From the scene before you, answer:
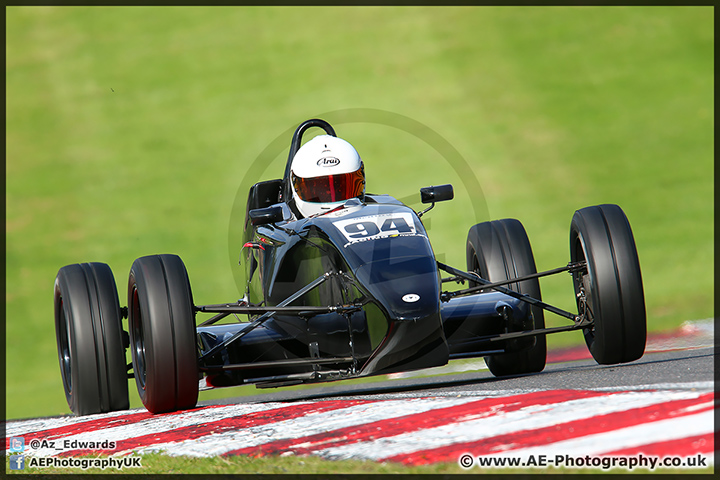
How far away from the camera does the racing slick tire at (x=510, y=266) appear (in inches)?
Answer: 301

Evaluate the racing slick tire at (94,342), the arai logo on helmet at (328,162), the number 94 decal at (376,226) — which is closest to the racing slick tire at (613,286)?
the number 94 decal at (376,226)

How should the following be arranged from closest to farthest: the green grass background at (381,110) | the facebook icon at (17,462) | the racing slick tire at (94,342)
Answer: the facebook icon at (17,462), the racing slick tire at (94,342), the green grass background at (381,110)

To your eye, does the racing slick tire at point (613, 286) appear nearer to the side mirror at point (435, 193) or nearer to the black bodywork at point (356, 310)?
the black bodywork at point (356, 310)

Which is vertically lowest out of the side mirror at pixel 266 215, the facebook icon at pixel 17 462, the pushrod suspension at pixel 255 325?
the facebook icon at pixel 17 462

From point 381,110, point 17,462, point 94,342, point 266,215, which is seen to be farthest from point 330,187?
point 381,110

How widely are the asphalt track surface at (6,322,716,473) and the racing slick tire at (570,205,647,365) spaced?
Result: 0.16 m

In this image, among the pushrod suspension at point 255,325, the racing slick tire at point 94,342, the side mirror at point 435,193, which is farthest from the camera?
the side mirror at point 435,193

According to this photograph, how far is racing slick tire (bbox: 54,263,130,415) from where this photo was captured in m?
6.88

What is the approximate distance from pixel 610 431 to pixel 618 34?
89.1 ft

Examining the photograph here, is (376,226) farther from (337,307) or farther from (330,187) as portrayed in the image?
(330,187)

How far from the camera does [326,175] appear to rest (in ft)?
24.3

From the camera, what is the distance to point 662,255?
1650 cm

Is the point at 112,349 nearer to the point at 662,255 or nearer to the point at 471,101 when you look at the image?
the point at 662,255

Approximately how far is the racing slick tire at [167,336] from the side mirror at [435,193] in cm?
197
